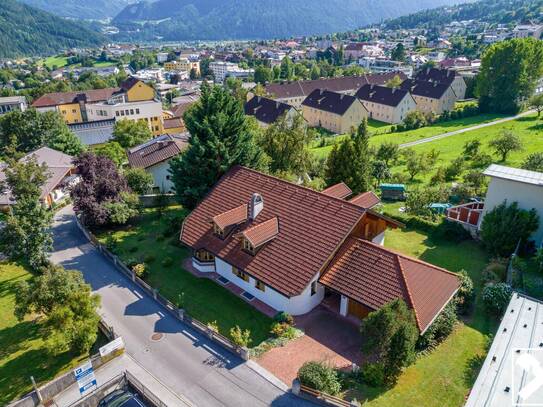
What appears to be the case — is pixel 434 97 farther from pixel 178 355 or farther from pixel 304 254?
pixel 178 355

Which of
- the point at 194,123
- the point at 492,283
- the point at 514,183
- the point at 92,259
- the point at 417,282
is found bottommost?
the point at 92,259

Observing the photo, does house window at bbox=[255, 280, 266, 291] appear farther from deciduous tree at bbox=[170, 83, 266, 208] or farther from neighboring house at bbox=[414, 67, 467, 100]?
neighboring house at bbox=[414, 67, 467, 100]

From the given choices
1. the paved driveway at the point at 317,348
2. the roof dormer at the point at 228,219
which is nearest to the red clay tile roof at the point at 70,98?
the roof dormer at the point at 228,219

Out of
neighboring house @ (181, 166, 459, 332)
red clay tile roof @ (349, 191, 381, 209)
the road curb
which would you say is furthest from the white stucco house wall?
the road curb

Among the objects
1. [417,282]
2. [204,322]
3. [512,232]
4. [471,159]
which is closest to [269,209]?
[204,322]

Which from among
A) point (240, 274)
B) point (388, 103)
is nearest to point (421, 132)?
point (388, 103)

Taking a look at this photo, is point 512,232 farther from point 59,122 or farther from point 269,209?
point 59,122

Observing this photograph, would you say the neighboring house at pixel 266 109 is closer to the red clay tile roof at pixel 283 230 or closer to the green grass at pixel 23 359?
the red clay tile roof at pixel 283 230

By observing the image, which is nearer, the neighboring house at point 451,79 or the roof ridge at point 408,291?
the roof ridge at point 408,291
